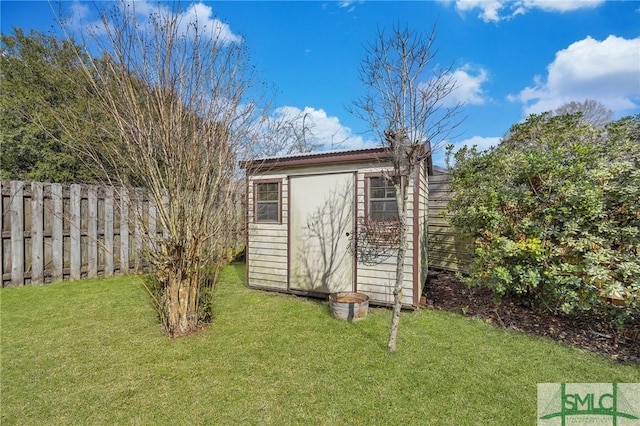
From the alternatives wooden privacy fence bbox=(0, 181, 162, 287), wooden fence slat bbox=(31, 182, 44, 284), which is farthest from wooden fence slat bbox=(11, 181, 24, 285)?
wooden fence slat bbox=(31, 182, 44, 284)

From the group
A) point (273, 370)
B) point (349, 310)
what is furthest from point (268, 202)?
point (273, 370)

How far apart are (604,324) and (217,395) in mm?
4502

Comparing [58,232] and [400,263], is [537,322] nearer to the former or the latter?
[400,263]

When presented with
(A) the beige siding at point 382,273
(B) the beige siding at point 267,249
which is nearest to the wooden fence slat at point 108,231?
(B) the beige siding at point 267,249

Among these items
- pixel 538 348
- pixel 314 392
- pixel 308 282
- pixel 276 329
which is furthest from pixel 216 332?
pixel 538 348

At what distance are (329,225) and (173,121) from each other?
2782mm

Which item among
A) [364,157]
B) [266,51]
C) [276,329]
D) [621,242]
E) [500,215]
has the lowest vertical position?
[276,329]

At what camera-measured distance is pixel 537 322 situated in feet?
12.4

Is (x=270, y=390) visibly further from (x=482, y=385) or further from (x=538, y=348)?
(x=538, y=348)

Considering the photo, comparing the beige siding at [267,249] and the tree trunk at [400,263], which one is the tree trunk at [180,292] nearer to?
the beige siding at [267,249]

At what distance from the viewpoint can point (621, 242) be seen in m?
3.25

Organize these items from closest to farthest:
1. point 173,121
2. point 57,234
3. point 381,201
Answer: point 173,121 → point 381,201 → point 57,234

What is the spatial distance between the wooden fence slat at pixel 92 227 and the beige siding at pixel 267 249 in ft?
10.4

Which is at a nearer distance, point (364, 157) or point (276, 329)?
point (276, 329)
